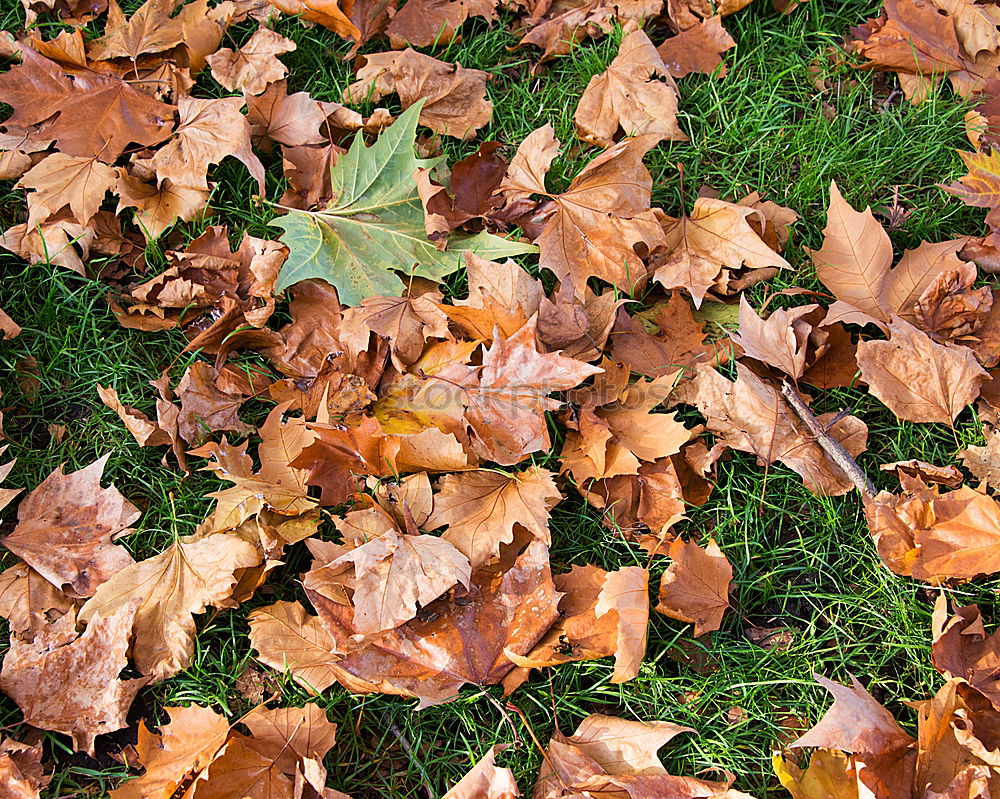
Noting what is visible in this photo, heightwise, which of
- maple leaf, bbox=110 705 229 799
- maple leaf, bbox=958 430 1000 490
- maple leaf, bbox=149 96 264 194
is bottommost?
maple leaf, bbox=110 705 229 799

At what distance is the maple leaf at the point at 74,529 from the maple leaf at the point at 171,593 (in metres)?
0.07

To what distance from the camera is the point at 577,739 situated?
1749 millimetres

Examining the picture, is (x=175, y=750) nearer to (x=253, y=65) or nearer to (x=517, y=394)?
(x=517, y=394)

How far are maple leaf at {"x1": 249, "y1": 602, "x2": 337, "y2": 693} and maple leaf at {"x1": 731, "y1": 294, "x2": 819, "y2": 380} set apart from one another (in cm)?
127

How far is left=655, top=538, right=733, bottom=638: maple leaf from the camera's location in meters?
1.85

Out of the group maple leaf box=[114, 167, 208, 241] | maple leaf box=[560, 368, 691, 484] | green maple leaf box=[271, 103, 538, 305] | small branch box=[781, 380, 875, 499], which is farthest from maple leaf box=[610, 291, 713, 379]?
maple leaf box=[114, 167, 208, 241]

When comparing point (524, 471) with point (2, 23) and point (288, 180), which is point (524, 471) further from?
point (2, 23)

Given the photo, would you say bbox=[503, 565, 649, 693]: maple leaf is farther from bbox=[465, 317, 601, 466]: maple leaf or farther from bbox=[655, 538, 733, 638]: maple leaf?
bbox=[465, 317, 601, 466]: maple leaf

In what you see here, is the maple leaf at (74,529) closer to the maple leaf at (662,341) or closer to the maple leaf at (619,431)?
the maple leaf at (619,431)

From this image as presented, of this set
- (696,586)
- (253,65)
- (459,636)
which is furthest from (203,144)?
(696,586)

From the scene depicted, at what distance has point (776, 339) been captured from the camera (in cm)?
209

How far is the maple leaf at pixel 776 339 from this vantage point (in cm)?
208

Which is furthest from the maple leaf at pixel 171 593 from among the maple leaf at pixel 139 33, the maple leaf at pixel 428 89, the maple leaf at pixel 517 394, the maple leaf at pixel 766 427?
the maple leaf at pixel 139 33

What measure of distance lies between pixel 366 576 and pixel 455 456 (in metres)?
0.35
